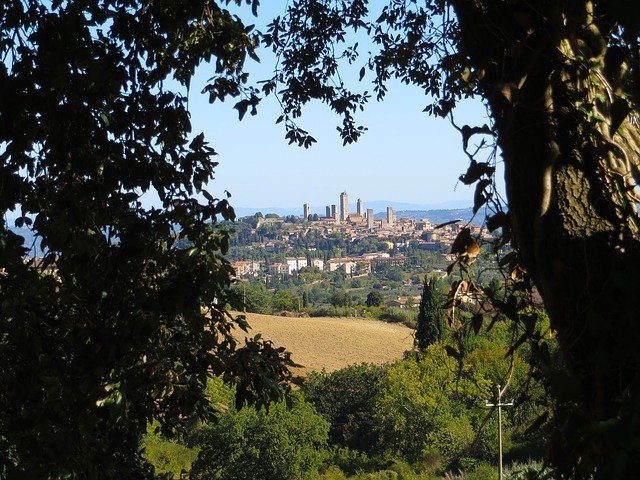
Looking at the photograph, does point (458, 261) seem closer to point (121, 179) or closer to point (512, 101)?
point (512, 101)

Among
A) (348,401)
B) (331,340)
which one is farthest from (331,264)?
(348,401)

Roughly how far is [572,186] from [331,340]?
95.7 feet

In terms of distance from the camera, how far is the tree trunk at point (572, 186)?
83 centimetres

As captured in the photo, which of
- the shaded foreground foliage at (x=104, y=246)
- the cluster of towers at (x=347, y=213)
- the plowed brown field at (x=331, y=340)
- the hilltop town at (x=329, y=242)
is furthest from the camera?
the cluster of towers at (x=347, y=213)

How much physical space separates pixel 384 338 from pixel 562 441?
102 ft

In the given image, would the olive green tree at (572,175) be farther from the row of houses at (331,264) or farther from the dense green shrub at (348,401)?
the row of houses at (331,264)

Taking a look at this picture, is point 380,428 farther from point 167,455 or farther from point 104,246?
point 104,246

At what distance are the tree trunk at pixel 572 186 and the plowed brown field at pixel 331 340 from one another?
24.5 meters

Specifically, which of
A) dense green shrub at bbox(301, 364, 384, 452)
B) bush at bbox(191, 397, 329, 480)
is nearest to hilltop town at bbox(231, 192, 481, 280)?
dense green shrub at bbox(301, 364, 384, 452)

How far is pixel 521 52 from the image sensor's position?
970mm

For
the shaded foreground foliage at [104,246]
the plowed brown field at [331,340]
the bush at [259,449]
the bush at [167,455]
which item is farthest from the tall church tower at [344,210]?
the shaded foreground foliage at [104,246]

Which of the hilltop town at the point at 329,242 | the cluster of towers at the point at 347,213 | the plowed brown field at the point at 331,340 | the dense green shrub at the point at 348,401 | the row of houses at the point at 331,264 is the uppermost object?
the cluster of towers at the point at 347,213

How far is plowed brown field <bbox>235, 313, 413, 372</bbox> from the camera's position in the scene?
2645 cm

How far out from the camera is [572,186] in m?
0.90
